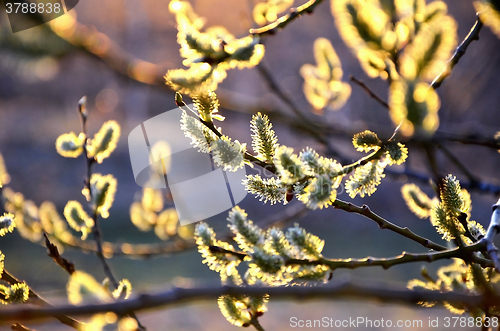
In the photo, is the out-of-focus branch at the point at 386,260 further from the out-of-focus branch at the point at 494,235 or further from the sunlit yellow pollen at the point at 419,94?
the sunlit yellow pollen at the point at 419,94

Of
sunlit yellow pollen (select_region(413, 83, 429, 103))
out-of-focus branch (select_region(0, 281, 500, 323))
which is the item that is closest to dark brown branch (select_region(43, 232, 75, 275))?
out-of-focus branch (select_region(0, 281, 500, 323))

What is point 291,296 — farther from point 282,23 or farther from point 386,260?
point 282,23

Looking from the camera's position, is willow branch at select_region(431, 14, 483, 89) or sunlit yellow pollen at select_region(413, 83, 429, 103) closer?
sunlit yellow pollen at select_region(413, 83, 429, 103)

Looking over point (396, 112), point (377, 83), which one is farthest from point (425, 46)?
point (377, 83)

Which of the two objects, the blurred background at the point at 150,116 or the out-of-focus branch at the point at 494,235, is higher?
the blurred background at the point at 150,116

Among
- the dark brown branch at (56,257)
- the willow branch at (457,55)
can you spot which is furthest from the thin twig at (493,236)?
the dark brown branch at (56,257)

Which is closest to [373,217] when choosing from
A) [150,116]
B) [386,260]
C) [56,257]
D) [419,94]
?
[386,260]

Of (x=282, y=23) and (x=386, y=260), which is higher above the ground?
(x=282, y=23)

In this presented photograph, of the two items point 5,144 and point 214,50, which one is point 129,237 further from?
point 214,50

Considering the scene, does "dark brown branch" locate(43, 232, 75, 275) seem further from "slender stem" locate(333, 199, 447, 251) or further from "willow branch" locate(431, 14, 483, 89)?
"willow branch" locate(431, 14, 483, 89)

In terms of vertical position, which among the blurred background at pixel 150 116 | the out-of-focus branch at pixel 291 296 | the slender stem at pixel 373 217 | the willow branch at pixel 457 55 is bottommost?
the out-of-focus branch at pixel 291 296

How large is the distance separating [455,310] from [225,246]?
8.5 inches

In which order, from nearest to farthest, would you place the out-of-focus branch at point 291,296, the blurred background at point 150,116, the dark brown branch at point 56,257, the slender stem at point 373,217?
1. the out-of-focus branch at point 291,296
2. the slender stem at point 373,217
3. the dark brown branch at point 56,257
4. the blurred background at point 150,116

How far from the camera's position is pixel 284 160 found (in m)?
0.29
